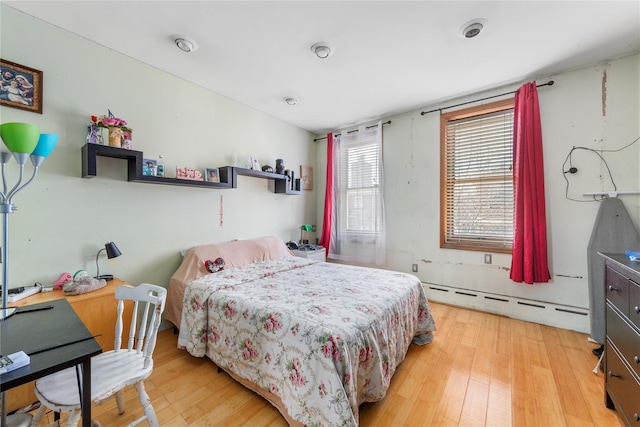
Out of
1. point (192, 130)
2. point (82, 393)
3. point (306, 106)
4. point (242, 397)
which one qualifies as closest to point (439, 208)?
point (306, 106)

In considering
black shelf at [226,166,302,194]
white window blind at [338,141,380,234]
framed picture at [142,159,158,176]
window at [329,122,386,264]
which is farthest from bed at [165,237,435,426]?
white window blind at [338,141,380,234]

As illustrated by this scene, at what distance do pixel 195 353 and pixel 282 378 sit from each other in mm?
901

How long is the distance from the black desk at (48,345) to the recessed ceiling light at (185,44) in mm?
2049

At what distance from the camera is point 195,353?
74.1 inches

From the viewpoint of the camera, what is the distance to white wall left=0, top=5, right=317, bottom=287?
5.84 ft

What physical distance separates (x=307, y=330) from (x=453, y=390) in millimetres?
1153

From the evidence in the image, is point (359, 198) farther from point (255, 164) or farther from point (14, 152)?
point (14, 152)

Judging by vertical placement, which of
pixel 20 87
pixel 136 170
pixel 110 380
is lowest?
pixel 110 380

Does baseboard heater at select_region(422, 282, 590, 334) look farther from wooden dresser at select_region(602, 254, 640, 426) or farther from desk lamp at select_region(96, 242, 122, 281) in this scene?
desk lamp at select_region(96, 242, 122, 281)

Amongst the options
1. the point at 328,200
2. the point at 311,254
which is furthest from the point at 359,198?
the point at 311,254

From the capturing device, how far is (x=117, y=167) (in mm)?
2170

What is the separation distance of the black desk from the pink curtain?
3.30 meters

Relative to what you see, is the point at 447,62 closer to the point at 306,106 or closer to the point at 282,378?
the point at 306,106

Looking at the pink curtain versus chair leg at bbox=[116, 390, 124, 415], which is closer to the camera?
chair leg at bbox=[116, 390, 124, 415]
